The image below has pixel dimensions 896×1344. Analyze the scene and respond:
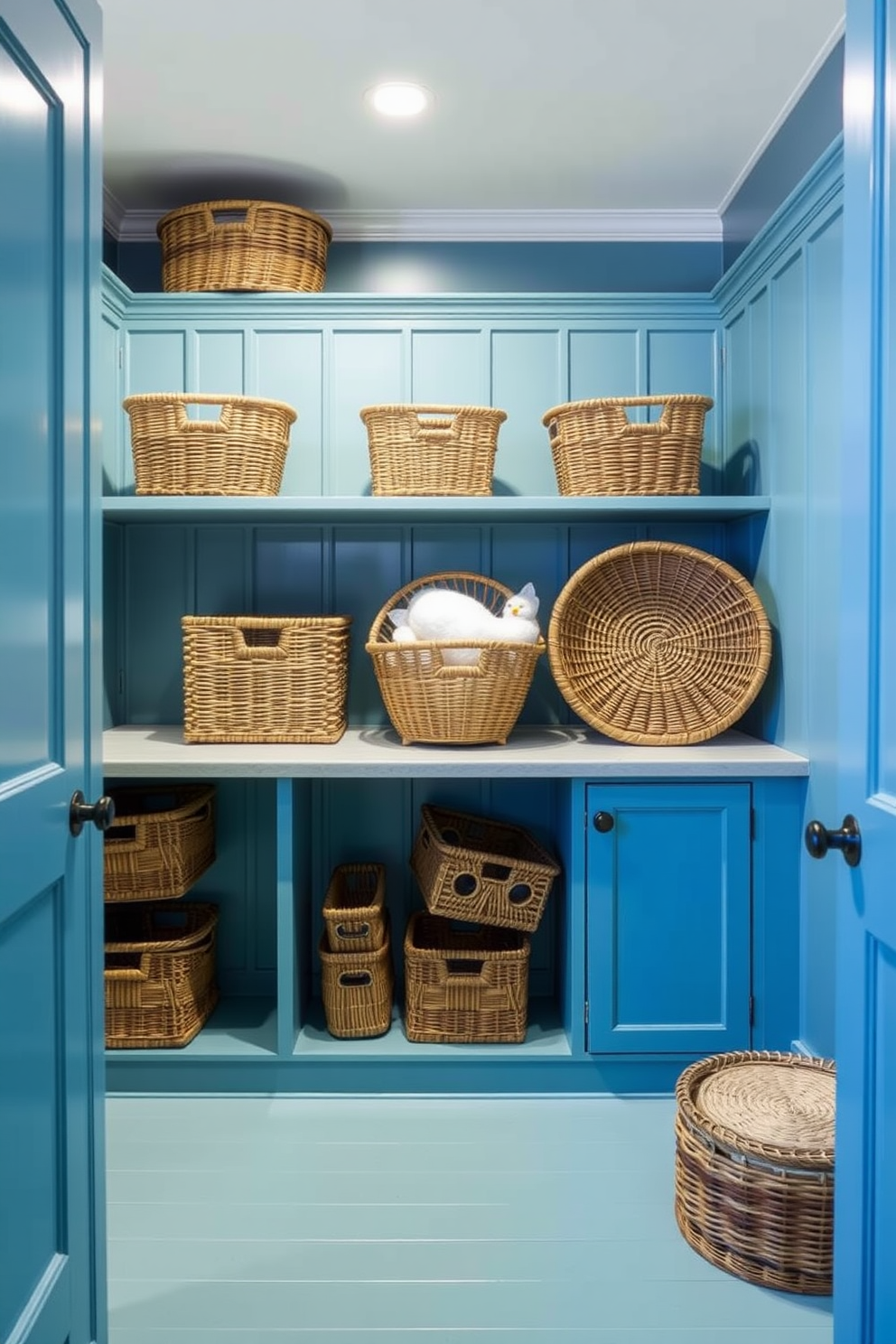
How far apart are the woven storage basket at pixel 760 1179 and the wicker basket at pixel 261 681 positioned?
1.26m

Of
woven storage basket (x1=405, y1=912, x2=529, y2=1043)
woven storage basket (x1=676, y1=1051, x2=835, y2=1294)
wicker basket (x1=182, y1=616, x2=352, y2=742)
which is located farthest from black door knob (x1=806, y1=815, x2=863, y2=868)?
wicker basket (x1=182, y1=616, x2=352, y2=742)

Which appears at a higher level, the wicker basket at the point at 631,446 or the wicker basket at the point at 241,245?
the wicker basket at the point at 241,245

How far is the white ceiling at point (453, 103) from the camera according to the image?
2127mm

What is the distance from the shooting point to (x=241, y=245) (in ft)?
9.25

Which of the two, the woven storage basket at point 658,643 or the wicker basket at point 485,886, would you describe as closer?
the wicker basket at point 485,886

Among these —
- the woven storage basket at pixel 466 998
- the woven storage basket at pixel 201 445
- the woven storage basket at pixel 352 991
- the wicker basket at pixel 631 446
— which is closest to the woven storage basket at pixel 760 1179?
the woven storage basket at pixel 466 998

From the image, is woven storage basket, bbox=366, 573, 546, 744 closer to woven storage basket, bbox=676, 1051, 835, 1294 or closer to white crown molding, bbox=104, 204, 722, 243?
woven storage basket, bbox=676, 1051, 835, 1294

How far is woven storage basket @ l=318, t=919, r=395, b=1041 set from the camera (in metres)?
2.52

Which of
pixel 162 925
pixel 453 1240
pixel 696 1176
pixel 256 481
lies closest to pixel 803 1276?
pixel 696 1176

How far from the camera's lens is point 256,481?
8.67 ft

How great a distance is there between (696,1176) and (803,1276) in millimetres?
221

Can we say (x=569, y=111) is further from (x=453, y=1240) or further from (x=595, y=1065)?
(x=453, y=1240)

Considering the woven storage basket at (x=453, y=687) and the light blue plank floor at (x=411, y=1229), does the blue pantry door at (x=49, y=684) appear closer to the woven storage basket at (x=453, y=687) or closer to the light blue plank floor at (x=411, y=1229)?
the light blue plank floor at (x=411, y=1229)

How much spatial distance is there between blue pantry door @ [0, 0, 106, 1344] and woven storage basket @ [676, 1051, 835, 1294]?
3.31 feet
